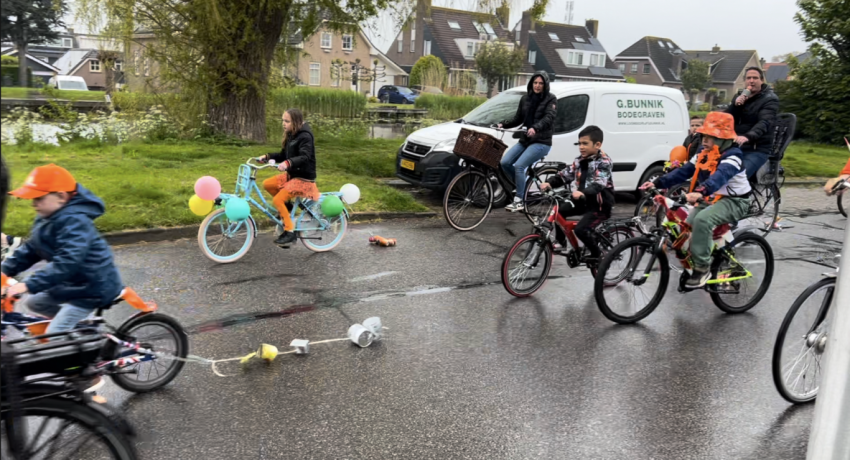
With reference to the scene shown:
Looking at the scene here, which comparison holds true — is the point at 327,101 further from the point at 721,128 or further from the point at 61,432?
the point at 61,432

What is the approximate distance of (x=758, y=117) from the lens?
7852mm

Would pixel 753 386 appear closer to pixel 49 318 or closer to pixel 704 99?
pixel 49 318

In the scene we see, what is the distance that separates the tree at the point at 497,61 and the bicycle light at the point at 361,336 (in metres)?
53.1

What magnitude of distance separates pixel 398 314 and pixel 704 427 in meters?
2.71

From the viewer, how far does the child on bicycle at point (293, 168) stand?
7387 mm

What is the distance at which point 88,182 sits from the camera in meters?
9.81

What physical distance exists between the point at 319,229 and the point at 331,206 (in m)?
0.31

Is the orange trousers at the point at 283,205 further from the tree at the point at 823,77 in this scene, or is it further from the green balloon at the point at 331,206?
the tree at the point at 823,77

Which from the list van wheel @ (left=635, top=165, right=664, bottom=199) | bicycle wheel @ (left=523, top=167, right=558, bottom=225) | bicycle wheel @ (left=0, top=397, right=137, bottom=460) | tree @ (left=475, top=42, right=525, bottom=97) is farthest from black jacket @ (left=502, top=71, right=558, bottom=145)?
tree @ (left=475, top=42, right=525, bottom=97)

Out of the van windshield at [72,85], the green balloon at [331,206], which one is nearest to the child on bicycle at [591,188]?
the green balloon at [331,206]

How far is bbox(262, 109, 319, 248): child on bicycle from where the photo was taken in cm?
739

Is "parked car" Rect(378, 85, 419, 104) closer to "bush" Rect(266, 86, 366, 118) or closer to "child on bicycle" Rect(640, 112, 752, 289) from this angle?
"bush" Rect(266, 86, 366, 118)

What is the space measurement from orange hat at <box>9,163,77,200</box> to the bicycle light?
7.71 feet

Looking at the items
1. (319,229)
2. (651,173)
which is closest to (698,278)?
(319,229)
